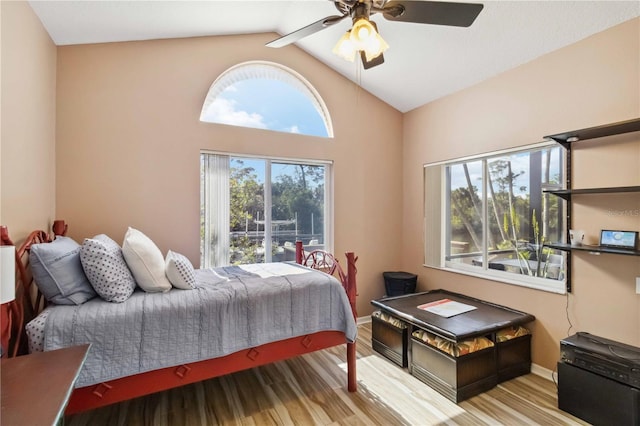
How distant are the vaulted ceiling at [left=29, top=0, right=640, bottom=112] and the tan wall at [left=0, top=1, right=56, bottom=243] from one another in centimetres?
23

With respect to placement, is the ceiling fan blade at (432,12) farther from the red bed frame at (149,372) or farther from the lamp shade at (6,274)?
the lamp shade at (6,274)

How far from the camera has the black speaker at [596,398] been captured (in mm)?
1824

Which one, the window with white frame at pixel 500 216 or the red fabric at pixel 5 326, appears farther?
the window with white frame at pixel 500 216

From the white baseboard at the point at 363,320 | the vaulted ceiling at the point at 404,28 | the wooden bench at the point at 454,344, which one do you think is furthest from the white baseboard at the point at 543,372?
the vaulted ceiling at the point at 404,28

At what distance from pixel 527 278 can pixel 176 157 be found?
3.48 m

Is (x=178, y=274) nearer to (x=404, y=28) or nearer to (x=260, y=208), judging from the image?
(x=260, y=208)

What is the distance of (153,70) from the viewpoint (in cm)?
281

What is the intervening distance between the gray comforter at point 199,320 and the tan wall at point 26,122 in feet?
2.43

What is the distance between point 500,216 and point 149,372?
10.7ft

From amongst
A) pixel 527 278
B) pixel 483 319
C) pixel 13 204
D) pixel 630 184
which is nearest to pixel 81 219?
pixel 13 204

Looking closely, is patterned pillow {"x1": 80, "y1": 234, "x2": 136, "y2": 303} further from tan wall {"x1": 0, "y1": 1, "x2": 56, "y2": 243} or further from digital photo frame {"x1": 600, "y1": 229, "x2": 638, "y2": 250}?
digital photo frame {"x1": 600, "y1": 229, "x2": 638, "y2": 250}

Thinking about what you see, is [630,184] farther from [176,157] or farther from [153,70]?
[153,70]

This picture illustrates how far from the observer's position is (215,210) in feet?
10.2

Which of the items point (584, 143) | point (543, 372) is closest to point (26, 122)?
point (584, 143)
